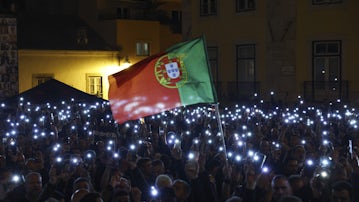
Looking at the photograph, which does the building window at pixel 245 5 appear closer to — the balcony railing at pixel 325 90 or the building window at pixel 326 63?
the building window at pixel 326 63

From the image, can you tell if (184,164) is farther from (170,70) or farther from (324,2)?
(324,2)

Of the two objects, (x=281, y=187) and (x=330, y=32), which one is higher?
(x=330, y=32)

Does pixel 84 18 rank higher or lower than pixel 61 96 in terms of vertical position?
higher

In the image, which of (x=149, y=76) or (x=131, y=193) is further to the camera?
(x=149, y=76)

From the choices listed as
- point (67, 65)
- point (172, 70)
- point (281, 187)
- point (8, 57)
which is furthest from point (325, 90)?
point (281, 187)

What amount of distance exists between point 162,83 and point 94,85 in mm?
28203

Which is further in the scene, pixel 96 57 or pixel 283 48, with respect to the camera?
pixel 96 57

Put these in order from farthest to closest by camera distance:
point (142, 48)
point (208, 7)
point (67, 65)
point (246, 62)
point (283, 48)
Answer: point (142, 48)
point (67, 65)
point (208, 7)
point (246, 62)
point (283, 48)

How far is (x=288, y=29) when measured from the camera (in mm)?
27109

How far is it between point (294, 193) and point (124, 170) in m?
2.94

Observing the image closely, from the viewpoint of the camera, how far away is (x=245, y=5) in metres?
29.2

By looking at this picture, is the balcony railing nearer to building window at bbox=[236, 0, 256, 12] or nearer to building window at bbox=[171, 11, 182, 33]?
building window at bbox=[236, 0, 256, 12]

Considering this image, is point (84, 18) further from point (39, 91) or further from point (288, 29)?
point (39, 91)

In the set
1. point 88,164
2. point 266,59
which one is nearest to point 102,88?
point 266,59
